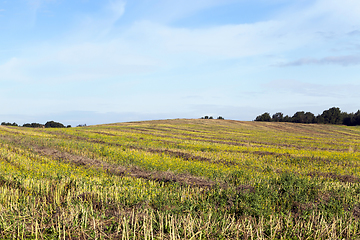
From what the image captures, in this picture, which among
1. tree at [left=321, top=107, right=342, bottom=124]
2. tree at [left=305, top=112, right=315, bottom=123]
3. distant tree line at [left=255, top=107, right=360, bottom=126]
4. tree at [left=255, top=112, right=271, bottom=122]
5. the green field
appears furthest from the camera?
tree at [left=255, top=112, right=271, bottom=122]

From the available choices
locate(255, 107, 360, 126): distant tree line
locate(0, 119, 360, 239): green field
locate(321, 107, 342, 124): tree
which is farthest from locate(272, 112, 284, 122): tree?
locate(0, 119, 360, 239): green field

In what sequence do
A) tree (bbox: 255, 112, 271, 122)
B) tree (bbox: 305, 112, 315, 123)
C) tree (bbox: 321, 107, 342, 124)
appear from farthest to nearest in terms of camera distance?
tree (bbox: 255, 112, 271, 122) < tree (bbox: 305, 112, 315, 123) < tree (bbox: 321, 107, 342, 124)

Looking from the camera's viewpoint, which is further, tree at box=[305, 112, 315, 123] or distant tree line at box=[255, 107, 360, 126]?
tree at box=[305, 112, 315, 123]

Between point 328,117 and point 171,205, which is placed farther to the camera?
point 328,117

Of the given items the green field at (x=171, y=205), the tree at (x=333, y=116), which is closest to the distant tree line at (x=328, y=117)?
the tree at (x=333, y=116)

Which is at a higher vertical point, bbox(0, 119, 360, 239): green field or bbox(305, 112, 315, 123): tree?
bbox(305, 112, 315, 123): tree

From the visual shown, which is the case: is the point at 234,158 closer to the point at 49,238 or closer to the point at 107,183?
the point at 107,183

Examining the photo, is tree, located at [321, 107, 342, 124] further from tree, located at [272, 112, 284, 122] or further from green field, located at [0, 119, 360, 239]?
green field, located at [0, 119, 360, 239]

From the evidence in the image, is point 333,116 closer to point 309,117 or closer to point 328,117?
point 328,117

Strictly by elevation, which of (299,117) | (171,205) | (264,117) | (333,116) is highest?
(333,116)

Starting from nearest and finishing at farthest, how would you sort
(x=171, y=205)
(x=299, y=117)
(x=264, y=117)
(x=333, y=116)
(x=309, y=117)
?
(x=171, y=205) → (x=333, y=116) → (x=309, y=117) → (x=299, y=117) → (x=264, y=117)

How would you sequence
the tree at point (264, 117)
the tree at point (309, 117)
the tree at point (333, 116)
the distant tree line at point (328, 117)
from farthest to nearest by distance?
the tree at point (264, 117)
the tree at point (309, 117)
the tree at point (333, 116)
the distant tree line at point (328, 117)

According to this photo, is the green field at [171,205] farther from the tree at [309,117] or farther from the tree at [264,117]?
the tree at [264,117]

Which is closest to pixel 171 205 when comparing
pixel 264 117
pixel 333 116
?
pixel 333 116
